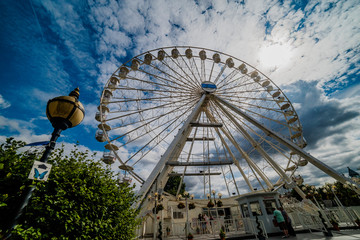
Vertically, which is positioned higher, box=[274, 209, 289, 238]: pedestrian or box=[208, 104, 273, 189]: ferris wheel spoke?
box=[208, 104, 273, 189]: ferris wheel spoke

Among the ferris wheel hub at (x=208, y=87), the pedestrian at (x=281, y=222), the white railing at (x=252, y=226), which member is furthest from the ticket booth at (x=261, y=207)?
the ferris wheel hub at (x=208, y=87)

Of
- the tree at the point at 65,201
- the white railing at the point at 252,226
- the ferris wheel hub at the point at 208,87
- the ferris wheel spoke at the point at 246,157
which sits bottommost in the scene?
the white railing at the point at 252,226

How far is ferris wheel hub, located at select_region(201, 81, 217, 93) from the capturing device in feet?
52.8

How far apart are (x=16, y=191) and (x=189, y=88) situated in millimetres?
15387

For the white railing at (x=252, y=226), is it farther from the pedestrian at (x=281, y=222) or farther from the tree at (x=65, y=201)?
the tree at (x=65, y=201)

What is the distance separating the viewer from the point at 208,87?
16281 millimetres

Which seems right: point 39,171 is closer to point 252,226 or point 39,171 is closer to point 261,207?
point 252,226

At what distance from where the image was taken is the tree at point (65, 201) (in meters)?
2.59

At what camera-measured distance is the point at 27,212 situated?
8.52ft

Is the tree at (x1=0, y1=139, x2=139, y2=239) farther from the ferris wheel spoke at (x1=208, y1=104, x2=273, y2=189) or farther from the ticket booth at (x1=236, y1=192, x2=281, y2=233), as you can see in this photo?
the ferris wheel spoke at (x1=208, y1=104, x2=273, y2=189)

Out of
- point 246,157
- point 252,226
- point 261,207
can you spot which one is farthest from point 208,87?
point 252,226

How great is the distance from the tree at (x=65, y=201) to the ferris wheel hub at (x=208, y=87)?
13662mm

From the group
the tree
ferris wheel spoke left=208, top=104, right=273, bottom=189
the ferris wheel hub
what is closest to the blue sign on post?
the tree

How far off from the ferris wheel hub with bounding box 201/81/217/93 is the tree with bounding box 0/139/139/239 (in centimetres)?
1366
